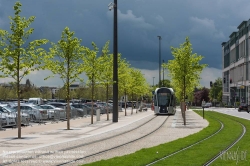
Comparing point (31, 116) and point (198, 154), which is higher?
point (31, 116)

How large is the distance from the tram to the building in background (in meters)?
48.1

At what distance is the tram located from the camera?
5847 cm

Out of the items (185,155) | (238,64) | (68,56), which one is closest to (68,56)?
(68,56)

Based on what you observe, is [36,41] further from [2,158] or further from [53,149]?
[2,158]

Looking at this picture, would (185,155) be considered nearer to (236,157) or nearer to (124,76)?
(236,157)

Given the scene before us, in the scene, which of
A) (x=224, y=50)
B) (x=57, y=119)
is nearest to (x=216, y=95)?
(x=224, y=50)

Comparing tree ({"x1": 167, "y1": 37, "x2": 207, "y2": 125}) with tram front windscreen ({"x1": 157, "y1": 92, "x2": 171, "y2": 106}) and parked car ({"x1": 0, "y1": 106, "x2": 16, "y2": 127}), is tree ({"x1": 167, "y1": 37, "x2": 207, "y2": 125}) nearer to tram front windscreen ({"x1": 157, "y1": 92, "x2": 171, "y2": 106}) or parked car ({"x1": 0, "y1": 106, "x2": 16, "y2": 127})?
parked car ({"x1": 0, "y1": 106, "x2": 16, "y2": 127})

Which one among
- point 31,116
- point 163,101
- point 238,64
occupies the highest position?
point 238,64

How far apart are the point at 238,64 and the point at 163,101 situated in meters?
80.7

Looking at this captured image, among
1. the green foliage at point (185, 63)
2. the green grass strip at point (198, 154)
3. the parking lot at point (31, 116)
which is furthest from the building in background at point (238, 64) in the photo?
the green grass strip at point (198, 154)

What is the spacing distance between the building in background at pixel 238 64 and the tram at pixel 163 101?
48.1 metres

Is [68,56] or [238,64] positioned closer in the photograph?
[68,56]

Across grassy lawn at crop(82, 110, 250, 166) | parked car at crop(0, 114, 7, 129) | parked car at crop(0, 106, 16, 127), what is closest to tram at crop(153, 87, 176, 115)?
parked car at crop(0, 106, 16, 127)

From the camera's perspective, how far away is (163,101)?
193 ft
